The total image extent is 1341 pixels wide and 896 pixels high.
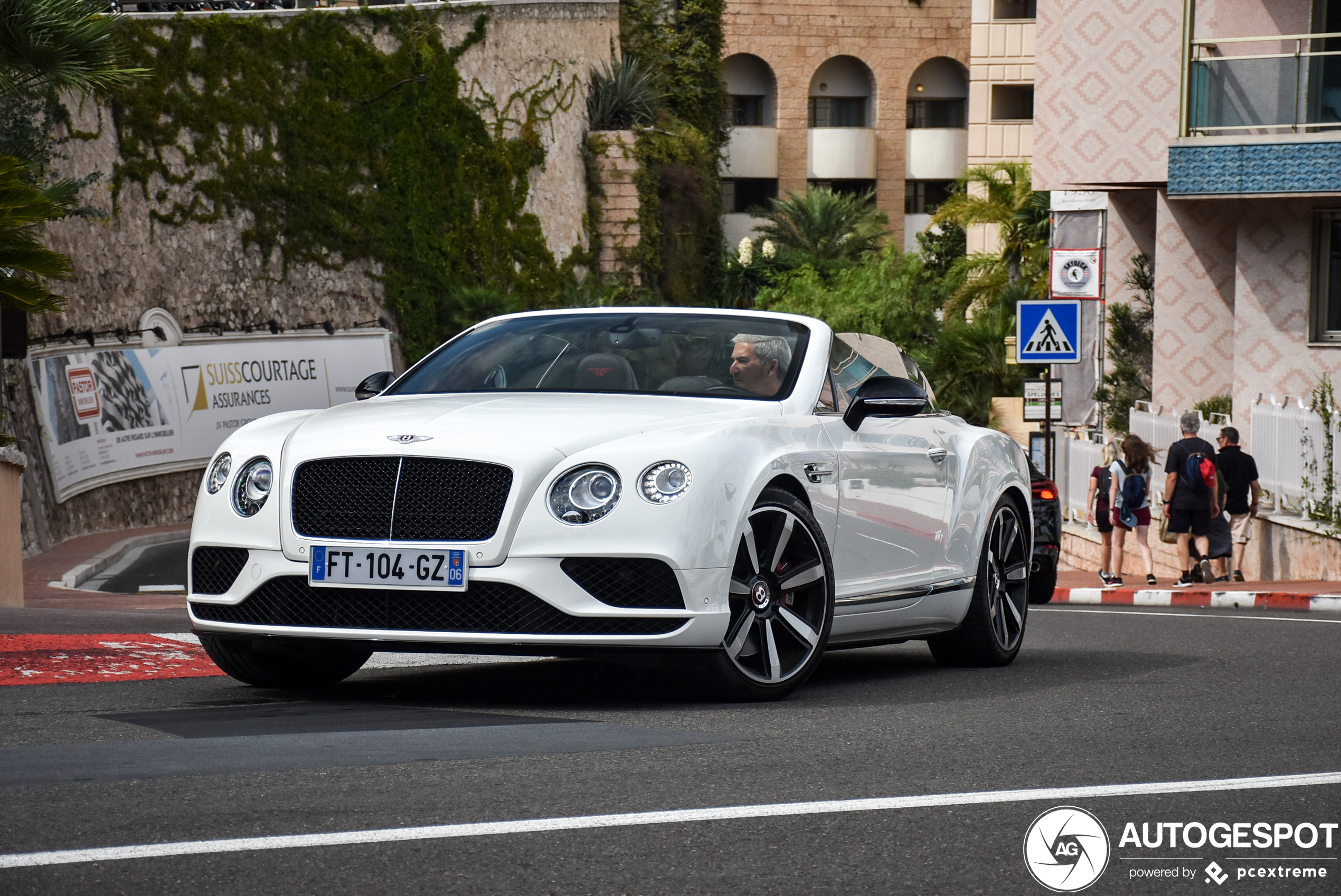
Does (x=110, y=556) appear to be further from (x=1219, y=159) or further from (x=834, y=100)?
(x=834, y=100)

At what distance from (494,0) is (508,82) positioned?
6.12ft

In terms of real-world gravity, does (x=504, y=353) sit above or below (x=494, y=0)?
below

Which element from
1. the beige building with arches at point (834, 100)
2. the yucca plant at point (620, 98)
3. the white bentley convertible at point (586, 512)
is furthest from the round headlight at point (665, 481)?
the beige building with arches at point (834, 100)

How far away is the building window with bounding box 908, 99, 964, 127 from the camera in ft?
248

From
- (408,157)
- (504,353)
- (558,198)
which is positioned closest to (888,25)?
(558,198)

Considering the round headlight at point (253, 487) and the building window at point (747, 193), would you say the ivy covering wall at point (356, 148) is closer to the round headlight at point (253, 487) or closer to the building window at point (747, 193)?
the round headlight at point (253, 487)

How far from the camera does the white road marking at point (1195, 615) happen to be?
1369cm

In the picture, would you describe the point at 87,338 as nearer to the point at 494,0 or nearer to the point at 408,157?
the point at 408,157

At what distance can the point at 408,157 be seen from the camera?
40750 mm

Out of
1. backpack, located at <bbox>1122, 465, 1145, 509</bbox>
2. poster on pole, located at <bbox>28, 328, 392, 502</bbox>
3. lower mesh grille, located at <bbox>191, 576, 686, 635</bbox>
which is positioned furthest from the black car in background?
poster on pole, located at <bbox>28, 328, 392, 502</bbox>

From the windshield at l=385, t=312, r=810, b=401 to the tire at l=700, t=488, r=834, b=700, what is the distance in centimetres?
73

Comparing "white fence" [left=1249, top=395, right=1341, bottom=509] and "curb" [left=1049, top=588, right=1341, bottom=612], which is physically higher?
"white fence" [left=1249, top=395, right=1341, bottom=509]

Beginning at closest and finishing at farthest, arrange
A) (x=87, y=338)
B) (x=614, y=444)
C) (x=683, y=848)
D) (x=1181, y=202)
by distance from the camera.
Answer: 1. (x=683, y=848)
2. (x=614, y=444)
3. (x=1181, y=202)
4. (x=87, y=338)

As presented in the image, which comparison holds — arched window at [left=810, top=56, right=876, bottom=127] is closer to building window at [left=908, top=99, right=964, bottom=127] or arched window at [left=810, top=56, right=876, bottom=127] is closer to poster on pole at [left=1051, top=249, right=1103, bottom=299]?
building window at [left=908, top=99, right=964, bottom=127]
